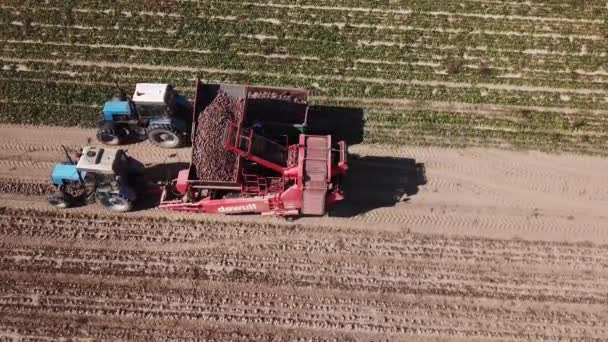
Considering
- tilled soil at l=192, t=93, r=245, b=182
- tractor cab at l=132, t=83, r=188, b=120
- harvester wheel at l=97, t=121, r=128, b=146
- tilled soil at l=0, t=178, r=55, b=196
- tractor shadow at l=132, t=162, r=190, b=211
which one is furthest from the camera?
harvester wheel at l=97, t=121, r=128, b=146

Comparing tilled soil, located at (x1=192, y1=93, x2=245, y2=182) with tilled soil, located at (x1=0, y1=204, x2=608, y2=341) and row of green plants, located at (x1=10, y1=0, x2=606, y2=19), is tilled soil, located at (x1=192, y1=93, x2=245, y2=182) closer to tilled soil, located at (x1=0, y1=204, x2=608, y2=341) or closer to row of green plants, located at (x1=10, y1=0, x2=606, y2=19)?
tilled soil, located at (x1=0, y1=204, x2=608, y2=341)

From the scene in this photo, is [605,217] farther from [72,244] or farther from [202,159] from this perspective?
[72,244]

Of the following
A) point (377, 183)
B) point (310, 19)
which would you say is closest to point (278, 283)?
point (377, 183)

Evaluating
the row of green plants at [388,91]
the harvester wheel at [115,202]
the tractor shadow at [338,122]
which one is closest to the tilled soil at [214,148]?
the harvester wheel at [115,202]

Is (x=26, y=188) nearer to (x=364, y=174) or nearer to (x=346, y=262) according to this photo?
(x=346, y=262)

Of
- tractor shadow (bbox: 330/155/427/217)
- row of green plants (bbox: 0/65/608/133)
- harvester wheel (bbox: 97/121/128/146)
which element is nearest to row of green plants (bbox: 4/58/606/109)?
row of green plants (bbox: 0/65/608/133)

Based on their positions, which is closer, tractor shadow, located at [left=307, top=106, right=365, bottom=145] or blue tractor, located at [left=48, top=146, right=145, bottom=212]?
blue tractor, located at [left=48, top=146, right=145, bottom=212]

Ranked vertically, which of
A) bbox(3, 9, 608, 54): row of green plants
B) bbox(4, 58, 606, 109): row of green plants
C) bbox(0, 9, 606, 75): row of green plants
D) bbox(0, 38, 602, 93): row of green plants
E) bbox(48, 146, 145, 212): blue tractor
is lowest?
bbox(48, 146, 145, 212): blue tractor

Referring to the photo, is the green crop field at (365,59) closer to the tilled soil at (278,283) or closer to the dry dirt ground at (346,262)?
the dry dirt ground at (346,262)
